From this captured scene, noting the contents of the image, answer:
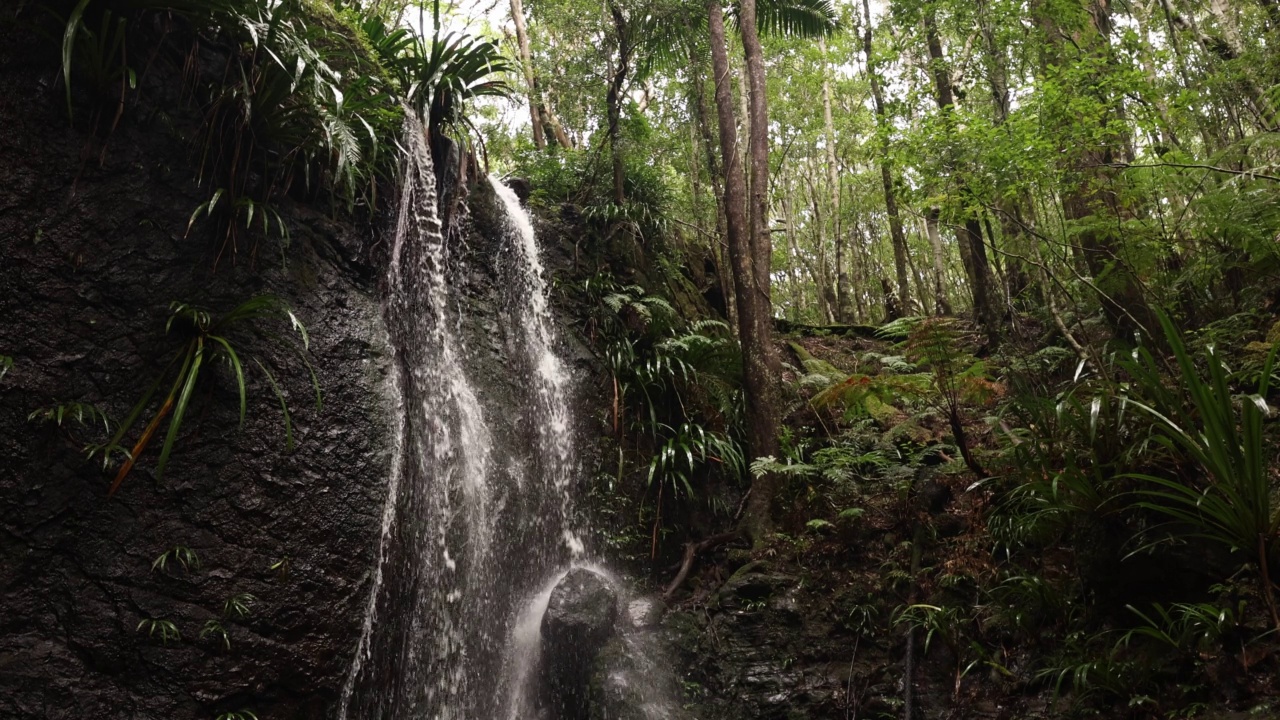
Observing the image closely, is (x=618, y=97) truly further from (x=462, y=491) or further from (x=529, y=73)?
(x=462, y=491)

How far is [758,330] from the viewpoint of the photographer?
635cm

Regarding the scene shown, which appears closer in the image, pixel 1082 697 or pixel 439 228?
pixel 1082 697

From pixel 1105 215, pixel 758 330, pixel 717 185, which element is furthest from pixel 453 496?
pixel 717 185

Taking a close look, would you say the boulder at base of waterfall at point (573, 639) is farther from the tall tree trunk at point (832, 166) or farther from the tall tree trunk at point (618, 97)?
the tall tree trunk at point (832, 166)

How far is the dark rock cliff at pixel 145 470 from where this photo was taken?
3.17 meters

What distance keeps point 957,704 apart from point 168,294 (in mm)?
5285

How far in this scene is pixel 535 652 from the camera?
4801 millimetres

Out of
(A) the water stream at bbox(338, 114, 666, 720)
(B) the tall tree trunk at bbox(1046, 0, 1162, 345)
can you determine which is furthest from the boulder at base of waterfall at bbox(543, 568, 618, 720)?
(B) the tall tree trunk at bbox(1046, 0, 1162, 345)

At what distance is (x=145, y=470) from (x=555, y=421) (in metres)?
3.15

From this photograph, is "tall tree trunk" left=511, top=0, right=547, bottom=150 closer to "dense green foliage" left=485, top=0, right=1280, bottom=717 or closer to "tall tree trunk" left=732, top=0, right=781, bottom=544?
"dense green foliage" left=485, top=0, right=1280, bottom=717

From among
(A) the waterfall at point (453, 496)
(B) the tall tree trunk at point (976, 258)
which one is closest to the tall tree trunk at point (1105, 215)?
(B) the tall tree trunk at point (976, 258)

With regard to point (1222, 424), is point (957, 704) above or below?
below

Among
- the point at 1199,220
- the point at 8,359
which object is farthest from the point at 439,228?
the point at 1199,220

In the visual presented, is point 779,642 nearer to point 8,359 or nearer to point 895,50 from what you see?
point 8,359
